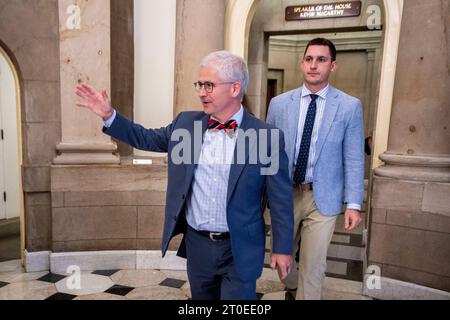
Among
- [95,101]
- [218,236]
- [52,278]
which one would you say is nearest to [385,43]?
[218,236]

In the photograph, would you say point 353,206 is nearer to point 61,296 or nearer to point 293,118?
point 293,118

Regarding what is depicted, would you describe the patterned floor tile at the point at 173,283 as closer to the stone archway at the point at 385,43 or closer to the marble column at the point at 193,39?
the marble column at the point at 193,39

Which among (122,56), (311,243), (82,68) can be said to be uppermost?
(122,56)

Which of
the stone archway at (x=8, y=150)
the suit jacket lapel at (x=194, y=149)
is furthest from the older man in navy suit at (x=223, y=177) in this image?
the stone archway at (x=8, y=150)

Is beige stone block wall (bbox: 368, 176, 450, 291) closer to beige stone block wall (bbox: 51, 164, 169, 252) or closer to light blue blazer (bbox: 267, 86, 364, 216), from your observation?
light blue blazer (bbox: 267, 86, 364, 216)

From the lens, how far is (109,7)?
11.0 ft

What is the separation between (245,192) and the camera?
177 cm

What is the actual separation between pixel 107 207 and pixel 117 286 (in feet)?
2.51

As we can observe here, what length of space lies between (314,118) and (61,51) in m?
2.44

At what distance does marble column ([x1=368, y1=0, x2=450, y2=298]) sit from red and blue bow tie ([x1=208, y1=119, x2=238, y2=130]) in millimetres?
1921

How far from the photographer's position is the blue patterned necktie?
7.95 feet
